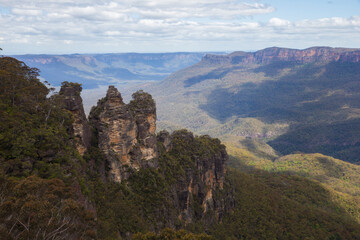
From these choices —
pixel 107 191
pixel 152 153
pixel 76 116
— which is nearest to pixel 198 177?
pixel 152 153

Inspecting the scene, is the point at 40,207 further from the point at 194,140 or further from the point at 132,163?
the point at 194,140

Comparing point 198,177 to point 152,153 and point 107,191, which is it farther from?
point 107,191

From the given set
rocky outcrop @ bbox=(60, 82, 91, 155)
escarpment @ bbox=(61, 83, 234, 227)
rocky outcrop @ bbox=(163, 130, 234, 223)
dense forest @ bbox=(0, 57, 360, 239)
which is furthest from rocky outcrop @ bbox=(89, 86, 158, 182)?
rocky outcrop @ bbox=(163, 130, 234, 223)

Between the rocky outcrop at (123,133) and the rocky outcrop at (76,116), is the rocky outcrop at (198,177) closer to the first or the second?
the rocky outcrop at (123,133)

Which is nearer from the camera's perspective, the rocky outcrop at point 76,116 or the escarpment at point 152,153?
the rocky outcrop at point 76,116

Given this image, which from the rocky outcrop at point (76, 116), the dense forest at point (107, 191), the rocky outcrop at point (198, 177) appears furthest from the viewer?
the rocky outcrop at point (198, 177)

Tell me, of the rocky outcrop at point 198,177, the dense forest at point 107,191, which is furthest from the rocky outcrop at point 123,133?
the rocky outcrop at point 198,177

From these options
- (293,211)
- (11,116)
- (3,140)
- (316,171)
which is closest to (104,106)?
(11,116)
